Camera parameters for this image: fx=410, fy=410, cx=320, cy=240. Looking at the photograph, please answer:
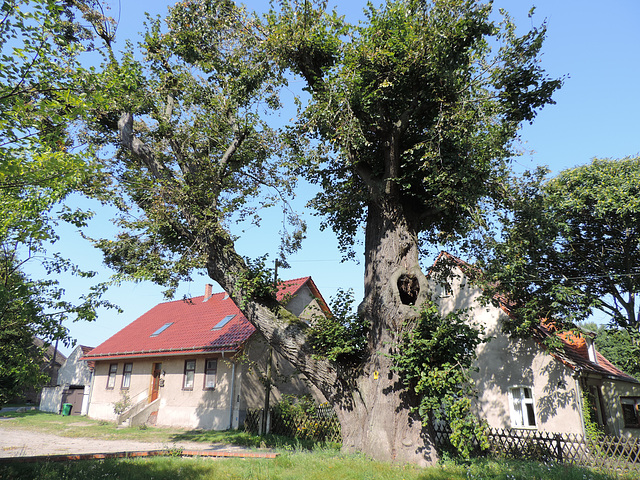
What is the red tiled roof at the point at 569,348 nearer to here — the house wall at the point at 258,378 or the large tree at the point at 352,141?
the large tree at the point at 352,141

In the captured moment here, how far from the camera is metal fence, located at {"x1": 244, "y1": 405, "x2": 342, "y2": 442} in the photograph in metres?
14.5

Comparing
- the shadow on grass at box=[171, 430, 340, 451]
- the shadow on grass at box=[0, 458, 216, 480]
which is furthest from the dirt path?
the shadow on grass at box=[0, 458, 216, 480]

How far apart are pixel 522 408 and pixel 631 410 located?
889cm

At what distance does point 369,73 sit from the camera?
10406mm

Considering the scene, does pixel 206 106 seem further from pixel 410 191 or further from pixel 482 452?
pixel 482 452

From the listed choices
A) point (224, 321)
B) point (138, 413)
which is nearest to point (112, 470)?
point (138, 413)

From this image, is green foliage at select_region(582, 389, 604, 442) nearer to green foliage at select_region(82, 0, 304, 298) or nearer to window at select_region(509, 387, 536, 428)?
window at select_region(509, 387, 536, 428)

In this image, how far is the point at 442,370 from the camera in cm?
909

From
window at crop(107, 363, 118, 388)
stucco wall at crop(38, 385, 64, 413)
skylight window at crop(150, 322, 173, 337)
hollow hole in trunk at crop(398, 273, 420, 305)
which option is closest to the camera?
hollow hole in trunk at crop(398, 273, 420, 305)

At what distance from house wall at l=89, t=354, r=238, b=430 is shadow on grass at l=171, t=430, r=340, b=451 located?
132 centimetres

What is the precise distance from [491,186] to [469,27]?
4.28 m

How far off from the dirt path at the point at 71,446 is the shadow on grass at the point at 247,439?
2.99 ft

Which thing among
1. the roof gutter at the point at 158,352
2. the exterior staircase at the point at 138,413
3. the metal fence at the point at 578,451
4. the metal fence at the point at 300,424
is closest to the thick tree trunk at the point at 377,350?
the metal fence at the point at 578,451

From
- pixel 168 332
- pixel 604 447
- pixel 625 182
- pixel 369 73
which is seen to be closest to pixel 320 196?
pixel 369 73
